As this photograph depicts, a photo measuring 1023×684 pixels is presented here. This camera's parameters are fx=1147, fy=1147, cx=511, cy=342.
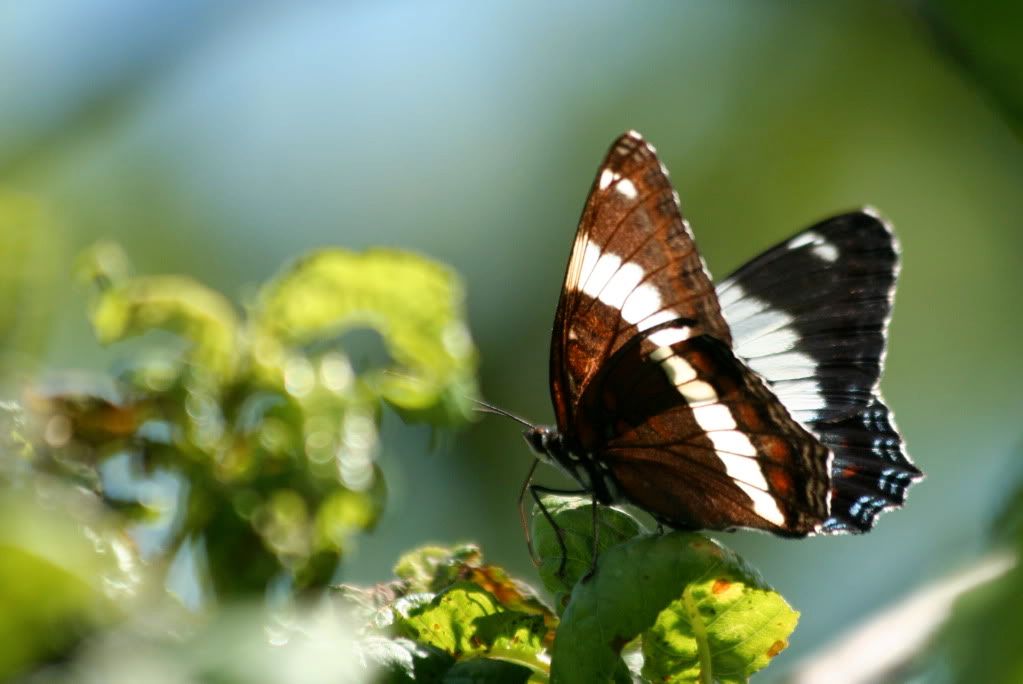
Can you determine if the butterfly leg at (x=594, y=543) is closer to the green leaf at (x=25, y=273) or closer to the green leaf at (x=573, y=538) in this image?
the green leaf at (x=573, y=538)

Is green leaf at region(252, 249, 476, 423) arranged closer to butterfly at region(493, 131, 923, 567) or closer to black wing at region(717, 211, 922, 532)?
butterfly at region(493, 131, 923, 567)

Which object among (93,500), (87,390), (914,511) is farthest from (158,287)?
(914,511)

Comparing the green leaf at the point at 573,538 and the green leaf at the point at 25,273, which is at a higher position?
the green leaf at the point at 25,273

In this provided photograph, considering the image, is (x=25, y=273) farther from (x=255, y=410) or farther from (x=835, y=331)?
(x=835, y=331)

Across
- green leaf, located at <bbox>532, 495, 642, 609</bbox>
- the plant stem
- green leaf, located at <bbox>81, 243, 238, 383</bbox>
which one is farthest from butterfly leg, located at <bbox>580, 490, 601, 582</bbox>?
green leaf, located at <bbox>81, 243, 238, 383</bbox>

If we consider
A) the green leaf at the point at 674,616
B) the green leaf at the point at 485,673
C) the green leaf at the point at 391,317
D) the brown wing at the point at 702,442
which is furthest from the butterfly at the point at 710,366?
the green leaf at the point at 485,673

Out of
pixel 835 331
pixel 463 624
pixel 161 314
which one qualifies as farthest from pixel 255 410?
pixel 835 331

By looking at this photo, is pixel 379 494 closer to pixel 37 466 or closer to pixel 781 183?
pixel 37 466
